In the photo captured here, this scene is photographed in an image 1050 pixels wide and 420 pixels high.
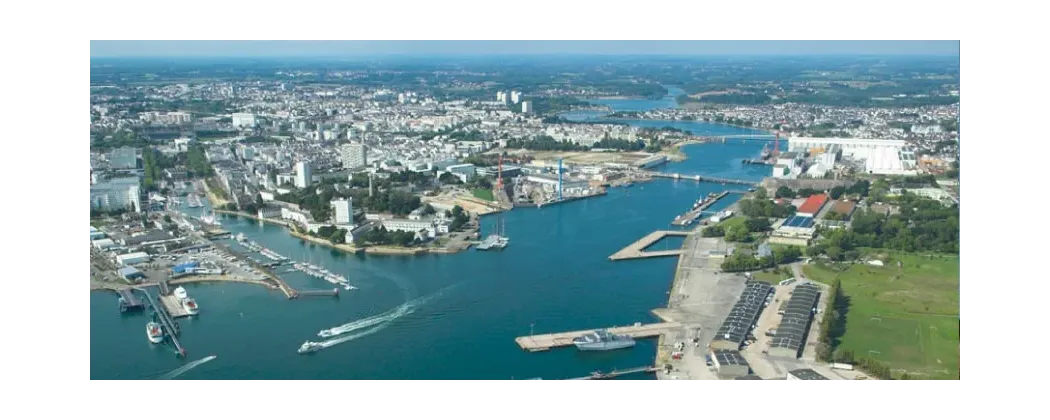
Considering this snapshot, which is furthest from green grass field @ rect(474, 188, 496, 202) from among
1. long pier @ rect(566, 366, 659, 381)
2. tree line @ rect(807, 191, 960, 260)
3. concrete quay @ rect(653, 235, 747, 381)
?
long pier @ rect(566, 366, 659, 381)

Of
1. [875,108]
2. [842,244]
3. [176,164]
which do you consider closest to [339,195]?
[176,164]

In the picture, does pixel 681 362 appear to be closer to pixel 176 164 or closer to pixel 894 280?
pixel 894 280

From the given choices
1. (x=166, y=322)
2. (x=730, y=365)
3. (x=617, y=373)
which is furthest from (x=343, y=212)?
(x=730, y=365)

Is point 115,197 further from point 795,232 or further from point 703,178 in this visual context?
point 703,178

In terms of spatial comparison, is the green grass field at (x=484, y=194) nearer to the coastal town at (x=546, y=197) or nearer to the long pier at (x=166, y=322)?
the coastal town at (x=546, y=197)

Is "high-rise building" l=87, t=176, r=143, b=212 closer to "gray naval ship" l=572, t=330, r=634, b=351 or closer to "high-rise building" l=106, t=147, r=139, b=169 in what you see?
"high-rise building" l=106, t=147, r=139, b=169

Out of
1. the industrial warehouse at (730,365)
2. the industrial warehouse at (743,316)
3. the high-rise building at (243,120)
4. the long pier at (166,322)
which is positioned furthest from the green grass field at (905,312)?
the high-rise building at (243,120)

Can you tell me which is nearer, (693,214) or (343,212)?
(343,212)
